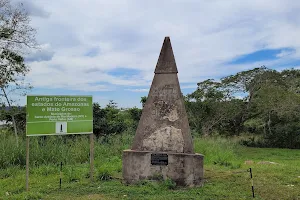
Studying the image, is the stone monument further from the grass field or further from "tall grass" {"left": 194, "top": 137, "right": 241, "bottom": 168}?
"tall grass" {"left": 194, "top": 137, "right": 241, "bottom": 168}

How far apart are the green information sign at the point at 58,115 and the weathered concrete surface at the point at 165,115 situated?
121 centimetres

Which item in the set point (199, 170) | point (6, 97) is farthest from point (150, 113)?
point (6, 97)

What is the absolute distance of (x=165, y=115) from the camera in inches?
260

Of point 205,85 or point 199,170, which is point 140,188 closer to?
point 199,170

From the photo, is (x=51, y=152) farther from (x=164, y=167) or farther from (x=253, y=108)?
(x=253, y=108)

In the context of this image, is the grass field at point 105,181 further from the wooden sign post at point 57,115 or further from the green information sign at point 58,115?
the green information sign at point 58,115

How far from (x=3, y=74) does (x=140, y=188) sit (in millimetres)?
8400

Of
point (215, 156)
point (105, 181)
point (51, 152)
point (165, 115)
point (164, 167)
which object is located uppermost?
point (165, 115)

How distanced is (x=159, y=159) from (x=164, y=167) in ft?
0.60

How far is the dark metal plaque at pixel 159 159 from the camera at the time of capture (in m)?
6.35

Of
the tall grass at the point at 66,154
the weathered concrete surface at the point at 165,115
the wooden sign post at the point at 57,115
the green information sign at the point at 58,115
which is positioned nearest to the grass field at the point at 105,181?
the tall grass at the point at 66,154

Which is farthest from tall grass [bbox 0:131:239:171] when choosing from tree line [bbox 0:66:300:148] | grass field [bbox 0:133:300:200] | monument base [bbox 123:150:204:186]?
tree line [bbox 0:66:300:148]

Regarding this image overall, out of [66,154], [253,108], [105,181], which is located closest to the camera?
[105,181]

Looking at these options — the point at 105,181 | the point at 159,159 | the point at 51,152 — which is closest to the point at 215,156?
the point at 159,159
